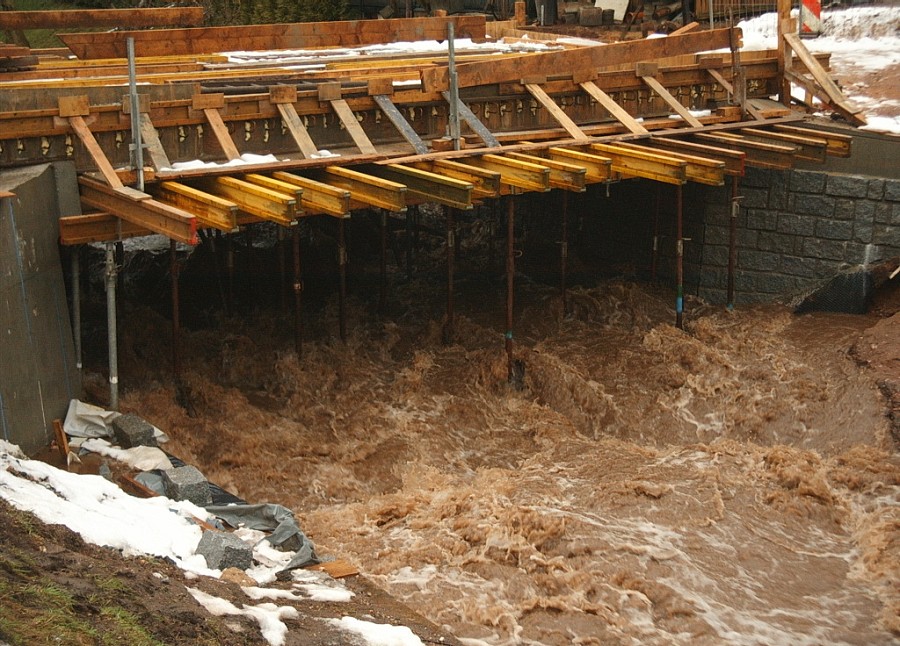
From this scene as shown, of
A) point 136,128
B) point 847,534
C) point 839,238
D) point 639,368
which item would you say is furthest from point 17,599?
point 839,238

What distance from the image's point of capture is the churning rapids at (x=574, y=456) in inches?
351

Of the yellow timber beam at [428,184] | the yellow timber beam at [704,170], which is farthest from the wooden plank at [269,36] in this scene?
the yellow timber beam at [704,170]

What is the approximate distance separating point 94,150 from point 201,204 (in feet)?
4.67

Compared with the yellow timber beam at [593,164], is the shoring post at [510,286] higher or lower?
lower

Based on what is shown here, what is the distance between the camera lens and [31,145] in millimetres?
11117

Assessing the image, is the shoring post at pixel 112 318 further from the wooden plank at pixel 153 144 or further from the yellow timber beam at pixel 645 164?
the yellow timber beam at pixel 645 164

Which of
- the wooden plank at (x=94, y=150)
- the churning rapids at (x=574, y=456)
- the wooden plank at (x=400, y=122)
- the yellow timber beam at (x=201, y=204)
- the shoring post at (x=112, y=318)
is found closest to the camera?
the churning rapids at (x=574, y=456)

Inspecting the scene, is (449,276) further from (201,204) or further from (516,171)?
(201,204)

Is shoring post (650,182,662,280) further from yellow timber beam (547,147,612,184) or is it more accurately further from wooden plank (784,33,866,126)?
wooden plank (784,33,866,126)

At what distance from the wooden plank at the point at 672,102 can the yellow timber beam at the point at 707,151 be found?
0.77m

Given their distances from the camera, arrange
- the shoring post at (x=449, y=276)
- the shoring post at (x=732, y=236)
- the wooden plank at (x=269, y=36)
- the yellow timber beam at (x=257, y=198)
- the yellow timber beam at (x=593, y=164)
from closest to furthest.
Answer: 1. the yellow timber beam at (x=257, y=198)
2. the yellow timber beam at (x=593, y=164)
3. the shoring post at (x=449, y=276)
4. the shoring post at (x=732, y=236)
5. the wooden plank at (x=269, y=36)

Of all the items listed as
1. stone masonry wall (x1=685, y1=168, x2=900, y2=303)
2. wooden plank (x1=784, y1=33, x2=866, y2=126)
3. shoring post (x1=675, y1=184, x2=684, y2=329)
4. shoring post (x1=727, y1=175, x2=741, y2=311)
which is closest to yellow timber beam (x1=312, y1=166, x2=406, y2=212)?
shoring post (x1=675, y1=184, x2=684, y2=329)

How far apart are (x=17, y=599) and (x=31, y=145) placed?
6.07 m

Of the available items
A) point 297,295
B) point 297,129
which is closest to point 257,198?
point 297,129
